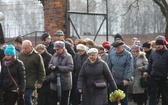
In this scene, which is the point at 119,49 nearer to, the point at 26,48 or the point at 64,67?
the point at 64,67

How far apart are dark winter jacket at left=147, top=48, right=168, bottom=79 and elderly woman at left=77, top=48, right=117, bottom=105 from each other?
186cm

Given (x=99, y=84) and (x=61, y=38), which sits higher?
(x=61, y=38)

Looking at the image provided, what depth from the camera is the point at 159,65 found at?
10352 millimetres

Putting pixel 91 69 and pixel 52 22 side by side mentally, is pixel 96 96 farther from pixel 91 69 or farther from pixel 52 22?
pixel 52 22

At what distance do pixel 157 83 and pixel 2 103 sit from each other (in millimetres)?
4150

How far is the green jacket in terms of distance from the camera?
9.61 meters

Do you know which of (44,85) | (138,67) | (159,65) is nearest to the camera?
(44,85)

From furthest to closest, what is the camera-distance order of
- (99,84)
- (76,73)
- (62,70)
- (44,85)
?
(76,73) → (44,85) → (62,70) → (99,84)

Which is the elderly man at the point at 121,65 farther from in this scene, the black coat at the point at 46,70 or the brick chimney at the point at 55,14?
the brick chimney at the point at 55,14

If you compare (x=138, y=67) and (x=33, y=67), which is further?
(x=138, y=67)

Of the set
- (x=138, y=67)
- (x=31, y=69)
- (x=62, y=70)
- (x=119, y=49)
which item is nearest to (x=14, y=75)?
(x=31, y=69)

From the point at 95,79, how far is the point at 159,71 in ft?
7.38

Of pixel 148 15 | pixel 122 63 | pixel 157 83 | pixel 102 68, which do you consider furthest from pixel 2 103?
pixel 148 15

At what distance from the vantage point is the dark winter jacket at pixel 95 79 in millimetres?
8945
